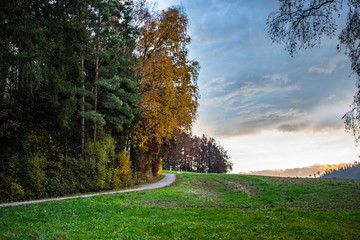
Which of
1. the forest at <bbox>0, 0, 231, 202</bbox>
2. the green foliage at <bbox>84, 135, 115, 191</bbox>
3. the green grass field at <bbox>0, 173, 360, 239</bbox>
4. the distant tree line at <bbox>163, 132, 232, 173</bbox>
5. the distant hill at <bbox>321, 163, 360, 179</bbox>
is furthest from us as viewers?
the distant tree line at <bbox>163, 132, 232, 173</bbox>

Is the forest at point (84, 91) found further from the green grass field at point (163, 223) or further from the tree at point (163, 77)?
the green grass field at point (163, 223)

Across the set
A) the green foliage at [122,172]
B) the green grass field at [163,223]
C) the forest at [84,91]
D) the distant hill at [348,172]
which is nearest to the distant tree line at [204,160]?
the distant hill at [348,172]

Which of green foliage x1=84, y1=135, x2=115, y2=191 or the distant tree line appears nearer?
green foliage x1=84, y1=135, x2=115, y2=191

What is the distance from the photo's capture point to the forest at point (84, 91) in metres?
14.6

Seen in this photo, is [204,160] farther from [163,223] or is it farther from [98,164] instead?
[163,223]

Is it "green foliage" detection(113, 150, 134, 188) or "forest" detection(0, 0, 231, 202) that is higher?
"forest" detection(0, 0, 231, 202)

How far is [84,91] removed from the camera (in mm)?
19719

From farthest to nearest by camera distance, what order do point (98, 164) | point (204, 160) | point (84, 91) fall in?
point (204, 160), point (98, 164), point (84, 91)

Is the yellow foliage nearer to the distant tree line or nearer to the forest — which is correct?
the forest

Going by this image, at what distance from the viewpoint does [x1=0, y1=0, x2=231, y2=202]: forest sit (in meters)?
14.6

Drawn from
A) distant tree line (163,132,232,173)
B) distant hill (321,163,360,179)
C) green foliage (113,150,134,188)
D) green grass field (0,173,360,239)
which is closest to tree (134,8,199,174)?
green foliage (113,150,134,188)

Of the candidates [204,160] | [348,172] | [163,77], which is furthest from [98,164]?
[204,160]

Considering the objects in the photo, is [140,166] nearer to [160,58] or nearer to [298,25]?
[160,58]

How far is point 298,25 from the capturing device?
8.02 meters
